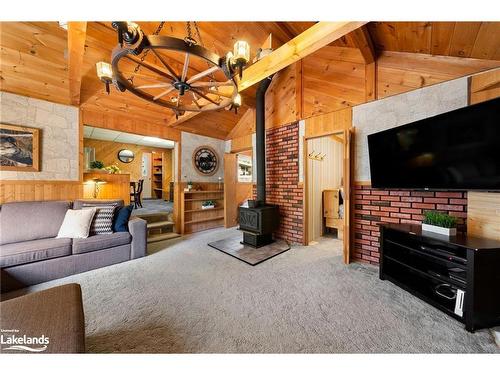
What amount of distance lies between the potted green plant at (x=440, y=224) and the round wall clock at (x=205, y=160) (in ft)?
14.0

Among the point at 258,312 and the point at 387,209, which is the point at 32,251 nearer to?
the point at 258,312

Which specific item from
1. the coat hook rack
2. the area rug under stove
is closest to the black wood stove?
the area rug under stove

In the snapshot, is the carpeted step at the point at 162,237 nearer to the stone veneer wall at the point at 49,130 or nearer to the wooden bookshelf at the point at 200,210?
the wooden bookshelf at the point at 200,210

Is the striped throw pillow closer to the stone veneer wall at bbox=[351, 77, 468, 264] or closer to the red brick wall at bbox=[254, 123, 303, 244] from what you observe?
the red brick wall at bbox=[254, 123, 303, 244]

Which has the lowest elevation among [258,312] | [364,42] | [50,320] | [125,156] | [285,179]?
[258,312]

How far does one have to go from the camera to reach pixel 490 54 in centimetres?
182

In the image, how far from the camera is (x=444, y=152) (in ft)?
5.92

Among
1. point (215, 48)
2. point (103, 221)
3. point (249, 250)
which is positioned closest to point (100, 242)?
point (103, 221)

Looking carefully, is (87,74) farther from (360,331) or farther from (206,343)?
(360,331)

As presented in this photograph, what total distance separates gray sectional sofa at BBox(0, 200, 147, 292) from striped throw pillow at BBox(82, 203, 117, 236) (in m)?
0.11

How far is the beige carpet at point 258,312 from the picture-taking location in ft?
4.32

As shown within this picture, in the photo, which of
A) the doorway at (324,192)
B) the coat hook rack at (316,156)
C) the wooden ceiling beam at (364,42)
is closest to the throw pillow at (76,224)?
the doorway at (324,192)

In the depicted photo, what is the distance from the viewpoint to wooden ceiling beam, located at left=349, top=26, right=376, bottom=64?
2.18m

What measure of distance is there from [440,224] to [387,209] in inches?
28.6
